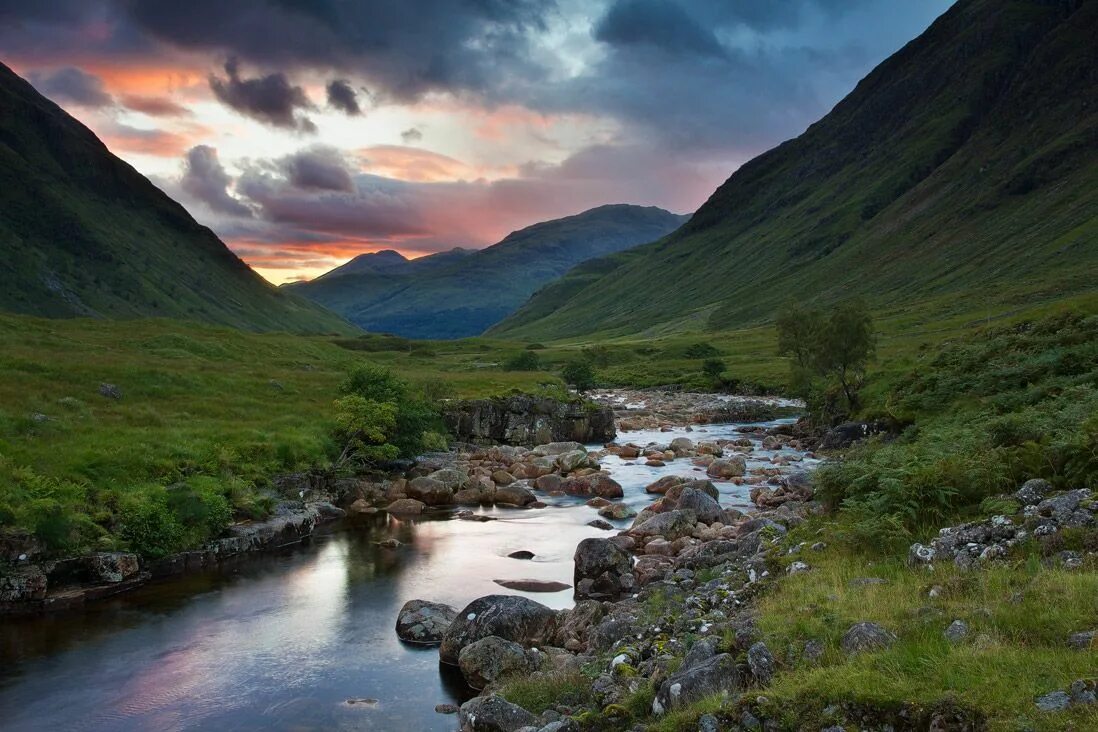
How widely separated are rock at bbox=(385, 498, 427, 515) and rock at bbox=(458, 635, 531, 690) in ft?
82.9

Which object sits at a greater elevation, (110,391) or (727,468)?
(110,391)

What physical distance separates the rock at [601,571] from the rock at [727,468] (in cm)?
2556

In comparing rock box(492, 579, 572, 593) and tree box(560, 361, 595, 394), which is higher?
tree box(560, 361, 595, 394)

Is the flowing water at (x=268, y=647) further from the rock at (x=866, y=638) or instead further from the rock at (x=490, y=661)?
the rock at (x=866, y=638)

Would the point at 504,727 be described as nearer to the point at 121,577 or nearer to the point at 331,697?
the point at 331,697

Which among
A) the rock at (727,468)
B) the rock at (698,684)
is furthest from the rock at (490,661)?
the rock at (727,468)

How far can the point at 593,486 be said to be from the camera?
5272 centimetres

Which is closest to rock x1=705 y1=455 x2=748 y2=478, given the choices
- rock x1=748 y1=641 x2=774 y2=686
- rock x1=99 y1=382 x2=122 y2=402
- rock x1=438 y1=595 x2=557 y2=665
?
rock x1=438 y1=595 x2=557 y2=665

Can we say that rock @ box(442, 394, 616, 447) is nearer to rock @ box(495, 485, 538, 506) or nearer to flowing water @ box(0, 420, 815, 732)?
rock @ box(495, 485, 538, 506)

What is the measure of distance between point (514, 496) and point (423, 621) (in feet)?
79.3

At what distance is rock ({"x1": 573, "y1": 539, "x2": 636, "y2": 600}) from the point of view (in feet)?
94.6

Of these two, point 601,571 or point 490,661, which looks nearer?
point 490,661

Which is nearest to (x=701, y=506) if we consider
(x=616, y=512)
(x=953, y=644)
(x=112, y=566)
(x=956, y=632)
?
(x=616, y=512)

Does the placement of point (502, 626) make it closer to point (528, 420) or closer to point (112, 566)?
point (112, 566)
